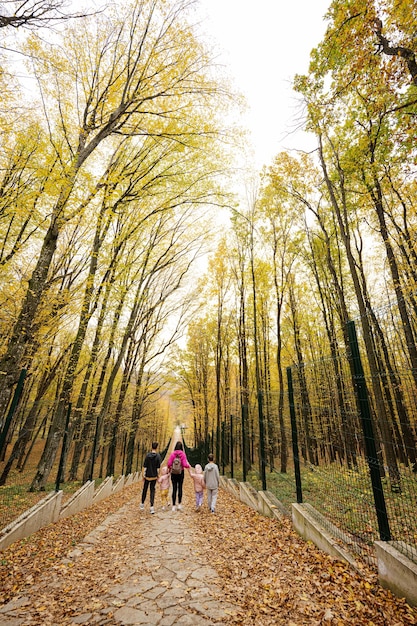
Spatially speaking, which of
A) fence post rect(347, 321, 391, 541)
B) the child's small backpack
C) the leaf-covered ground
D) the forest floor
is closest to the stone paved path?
the forest floor

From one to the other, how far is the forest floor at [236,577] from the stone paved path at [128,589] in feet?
0.07

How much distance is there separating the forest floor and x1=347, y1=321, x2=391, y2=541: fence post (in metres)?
0.59

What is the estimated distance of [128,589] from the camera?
317cm

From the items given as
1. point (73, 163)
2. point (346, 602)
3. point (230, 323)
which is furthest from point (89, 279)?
point (230, 323)

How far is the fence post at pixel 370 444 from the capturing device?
300 cm

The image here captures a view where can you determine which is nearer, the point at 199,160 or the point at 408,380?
the point at 408,380

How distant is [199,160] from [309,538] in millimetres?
9685

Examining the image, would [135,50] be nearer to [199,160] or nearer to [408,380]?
[199,160]

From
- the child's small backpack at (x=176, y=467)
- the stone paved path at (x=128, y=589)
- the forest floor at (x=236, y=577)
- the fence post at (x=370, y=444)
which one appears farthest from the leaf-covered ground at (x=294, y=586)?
the child's small backpack at (x=176, y=467)

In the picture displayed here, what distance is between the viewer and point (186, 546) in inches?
181

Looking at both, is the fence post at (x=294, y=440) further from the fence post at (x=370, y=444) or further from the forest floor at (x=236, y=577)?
the fence post at (x=370, y=444)

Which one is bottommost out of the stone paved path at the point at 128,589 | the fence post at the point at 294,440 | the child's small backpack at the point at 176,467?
the stone paved path at the point at 128,589

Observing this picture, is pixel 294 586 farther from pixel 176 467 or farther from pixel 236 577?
pixel 176 467

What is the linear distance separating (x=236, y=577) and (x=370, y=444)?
2.43 m
